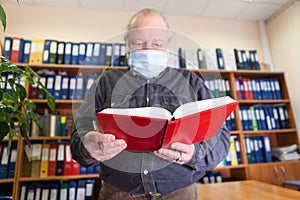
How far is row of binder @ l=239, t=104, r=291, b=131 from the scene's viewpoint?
2.21 meters

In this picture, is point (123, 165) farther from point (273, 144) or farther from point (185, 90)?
point (273, 144)

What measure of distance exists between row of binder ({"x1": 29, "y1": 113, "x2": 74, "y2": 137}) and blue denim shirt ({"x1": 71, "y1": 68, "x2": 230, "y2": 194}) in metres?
1.28

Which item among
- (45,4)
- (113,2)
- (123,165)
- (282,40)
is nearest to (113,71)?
(123,165)

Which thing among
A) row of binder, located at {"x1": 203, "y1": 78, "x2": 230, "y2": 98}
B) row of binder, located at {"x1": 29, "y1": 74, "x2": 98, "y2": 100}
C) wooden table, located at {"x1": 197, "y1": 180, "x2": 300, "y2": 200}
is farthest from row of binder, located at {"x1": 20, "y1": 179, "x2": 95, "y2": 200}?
row of binder, located at {"x1": 203, "y1": 78, "x2": 230, "y2": 98}

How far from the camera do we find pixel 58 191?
5.93 feet

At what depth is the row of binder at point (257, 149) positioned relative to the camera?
2.14 m

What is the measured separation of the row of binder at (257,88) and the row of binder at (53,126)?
1.77 meters

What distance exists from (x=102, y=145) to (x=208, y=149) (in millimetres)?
364

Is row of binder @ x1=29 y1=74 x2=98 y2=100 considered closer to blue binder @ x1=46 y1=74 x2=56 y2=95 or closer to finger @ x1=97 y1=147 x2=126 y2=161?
blue binder @ x1=46 y1=74 x2=56 y2=95

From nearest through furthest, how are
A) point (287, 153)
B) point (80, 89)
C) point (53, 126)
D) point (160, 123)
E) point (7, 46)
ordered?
point (160, 123) → point (80, 89) → point (53, 126) → point (7, 46) → point (287, 153)

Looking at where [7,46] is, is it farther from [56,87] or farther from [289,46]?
[289,46]

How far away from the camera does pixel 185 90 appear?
2.44 ft

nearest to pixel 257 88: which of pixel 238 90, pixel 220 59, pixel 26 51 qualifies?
pixel 238 90

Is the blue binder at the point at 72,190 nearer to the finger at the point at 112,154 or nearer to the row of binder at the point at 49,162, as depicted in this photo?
the row of binder at the point at 49,162
